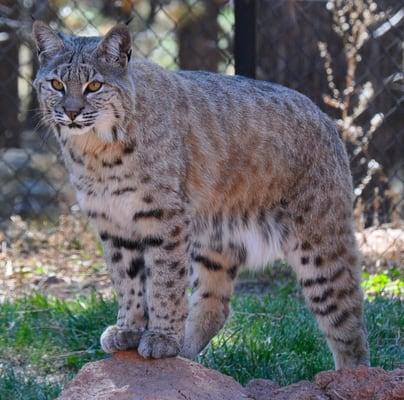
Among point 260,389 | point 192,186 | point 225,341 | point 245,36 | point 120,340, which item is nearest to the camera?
point 260,389

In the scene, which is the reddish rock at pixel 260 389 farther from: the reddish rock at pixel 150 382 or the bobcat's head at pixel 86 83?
the bobcat's head at pixel 86 83

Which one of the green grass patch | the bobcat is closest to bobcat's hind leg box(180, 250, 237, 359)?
the bobcat

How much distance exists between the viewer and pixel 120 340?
13.2 feet

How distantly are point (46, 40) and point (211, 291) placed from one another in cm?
134

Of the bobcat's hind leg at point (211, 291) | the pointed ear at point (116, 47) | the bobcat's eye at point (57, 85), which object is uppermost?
the pointed ear at point (116, 47)

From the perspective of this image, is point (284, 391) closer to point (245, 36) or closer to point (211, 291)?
point (211, 291)

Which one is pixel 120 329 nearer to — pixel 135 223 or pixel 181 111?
pixel 135 223

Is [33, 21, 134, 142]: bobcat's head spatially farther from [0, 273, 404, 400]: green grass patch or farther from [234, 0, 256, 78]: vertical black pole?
[234, 0, 256, 78]: vertical black pole

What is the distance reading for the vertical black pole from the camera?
5812mm

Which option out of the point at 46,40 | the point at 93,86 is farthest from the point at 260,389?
the point at 46,40

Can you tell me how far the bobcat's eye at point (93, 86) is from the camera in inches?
156

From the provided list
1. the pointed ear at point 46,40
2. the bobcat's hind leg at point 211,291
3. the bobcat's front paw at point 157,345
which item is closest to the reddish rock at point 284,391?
the bobcat's front paw at point 157,345

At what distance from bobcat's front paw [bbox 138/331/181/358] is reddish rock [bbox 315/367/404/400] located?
1.94 feet

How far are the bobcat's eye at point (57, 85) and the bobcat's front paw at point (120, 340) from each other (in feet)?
3.08
